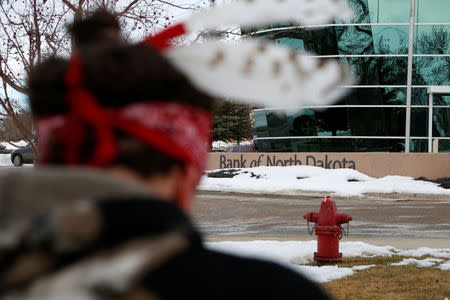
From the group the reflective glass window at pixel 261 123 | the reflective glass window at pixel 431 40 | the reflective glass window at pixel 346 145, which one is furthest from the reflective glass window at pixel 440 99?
the reflective glass window at pixel 261 123

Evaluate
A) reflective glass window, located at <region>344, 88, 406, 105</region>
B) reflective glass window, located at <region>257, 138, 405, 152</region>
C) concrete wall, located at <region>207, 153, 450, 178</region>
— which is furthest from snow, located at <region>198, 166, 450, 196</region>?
reflective glass window, located at <region>344, 88, 406, 105</region>

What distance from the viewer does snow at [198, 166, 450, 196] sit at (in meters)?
20.4

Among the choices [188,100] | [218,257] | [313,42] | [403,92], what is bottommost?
[218,257]

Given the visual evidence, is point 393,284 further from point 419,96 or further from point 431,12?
point 431,12

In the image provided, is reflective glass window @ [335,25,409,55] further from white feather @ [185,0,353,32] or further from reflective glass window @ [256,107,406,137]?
white feather @ [185,0,353,32]

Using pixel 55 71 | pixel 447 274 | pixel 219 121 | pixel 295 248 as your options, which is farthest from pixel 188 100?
pixel 219 121

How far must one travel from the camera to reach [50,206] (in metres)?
0.93

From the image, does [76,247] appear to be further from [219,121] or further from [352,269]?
[219,121]

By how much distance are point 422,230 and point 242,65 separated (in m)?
11.6

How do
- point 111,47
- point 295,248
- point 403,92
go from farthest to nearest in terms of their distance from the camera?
point 403,92
point 295,248
point 111,47

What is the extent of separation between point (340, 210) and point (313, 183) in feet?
19.5

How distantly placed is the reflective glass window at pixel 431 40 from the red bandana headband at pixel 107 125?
1174 inches

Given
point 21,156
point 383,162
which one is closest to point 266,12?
point 383,162

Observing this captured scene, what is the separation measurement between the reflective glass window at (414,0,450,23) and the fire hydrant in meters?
23.4
